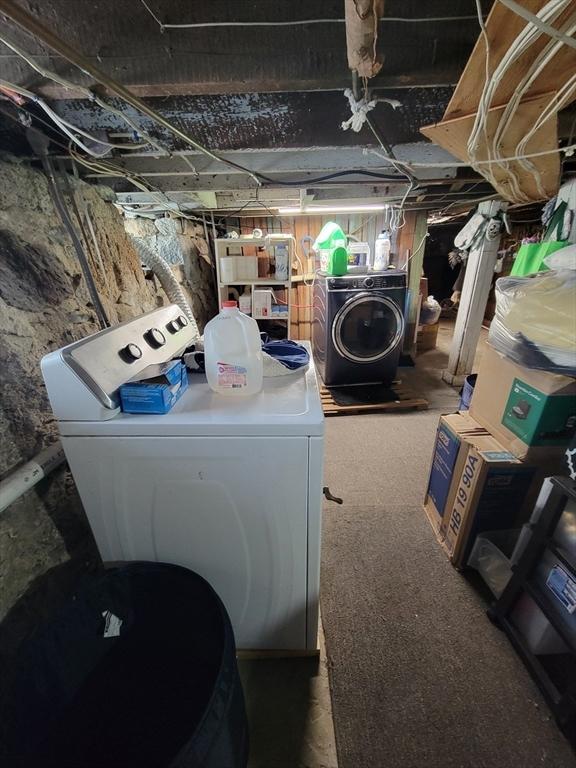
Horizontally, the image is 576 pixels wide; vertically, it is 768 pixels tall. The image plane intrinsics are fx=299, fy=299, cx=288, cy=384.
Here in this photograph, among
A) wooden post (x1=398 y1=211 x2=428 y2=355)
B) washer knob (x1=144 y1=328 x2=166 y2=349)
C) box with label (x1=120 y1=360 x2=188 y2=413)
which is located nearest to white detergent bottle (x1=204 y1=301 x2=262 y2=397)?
box with label (x1=120 y1=360 x2=188 y2=413)

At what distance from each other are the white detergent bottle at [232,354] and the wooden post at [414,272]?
3536mm

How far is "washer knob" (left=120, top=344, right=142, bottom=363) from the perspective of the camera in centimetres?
91

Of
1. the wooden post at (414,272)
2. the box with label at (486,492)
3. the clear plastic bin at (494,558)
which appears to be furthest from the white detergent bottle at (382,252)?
the clear plastic bin at (494,558)

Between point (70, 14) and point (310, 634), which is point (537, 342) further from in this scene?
point (70, 14)

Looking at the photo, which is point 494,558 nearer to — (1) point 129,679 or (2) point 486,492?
(2) point 486,492

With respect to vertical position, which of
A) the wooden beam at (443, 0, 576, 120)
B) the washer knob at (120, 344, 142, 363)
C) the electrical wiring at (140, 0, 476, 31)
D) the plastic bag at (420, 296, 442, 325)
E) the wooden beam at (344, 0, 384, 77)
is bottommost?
the plastic bag at (420, 296, 442, 325)

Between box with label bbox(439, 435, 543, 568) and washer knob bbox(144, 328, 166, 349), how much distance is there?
1.40 m

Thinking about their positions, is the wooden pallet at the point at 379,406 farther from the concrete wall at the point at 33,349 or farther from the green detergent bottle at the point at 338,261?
the concrete wall at the point at 33,349

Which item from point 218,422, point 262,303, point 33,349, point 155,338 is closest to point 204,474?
point 218,422

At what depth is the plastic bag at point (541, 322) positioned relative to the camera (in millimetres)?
1058

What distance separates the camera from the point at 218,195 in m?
2.52

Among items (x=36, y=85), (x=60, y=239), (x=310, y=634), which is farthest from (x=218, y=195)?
(x=310, y=634)

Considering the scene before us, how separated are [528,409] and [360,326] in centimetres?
182

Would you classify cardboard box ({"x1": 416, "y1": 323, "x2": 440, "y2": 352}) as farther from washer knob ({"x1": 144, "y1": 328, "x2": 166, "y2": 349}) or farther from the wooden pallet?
washer knob ({"x1": 144, "y1": 328, "x2": 166, "y2": 349})
